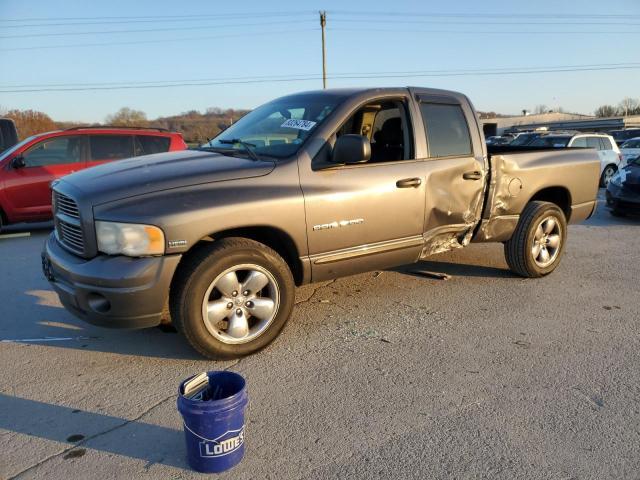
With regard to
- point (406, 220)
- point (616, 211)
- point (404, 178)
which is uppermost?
point (404, 178)

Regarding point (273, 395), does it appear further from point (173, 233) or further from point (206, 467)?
point (173, 233)

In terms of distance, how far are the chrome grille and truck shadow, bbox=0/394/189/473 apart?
1.21 m

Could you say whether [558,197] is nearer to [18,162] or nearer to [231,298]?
[231,298]

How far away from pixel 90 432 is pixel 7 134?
34.3 feet

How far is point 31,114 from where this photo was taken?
119ft

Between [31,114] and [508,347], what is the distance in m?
40.3

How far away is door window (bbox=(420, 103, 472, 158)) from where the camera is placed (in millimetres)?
4500

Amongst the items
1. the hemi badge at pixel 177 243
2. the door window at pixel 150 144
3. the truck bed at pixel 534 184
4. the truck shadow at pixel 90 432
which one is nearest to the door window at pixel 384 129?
the truck bed at pixel 534 184

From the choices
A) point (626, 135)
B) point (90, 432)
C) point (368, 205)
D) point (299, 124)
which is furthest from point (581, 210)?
point (626, 135)

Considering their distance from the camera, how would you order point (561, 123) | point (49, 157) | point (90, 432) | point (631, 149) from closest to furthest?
1. point (90, 432)
2. point (49, 157)
3. point (631, 149)
4. point (561, 123)

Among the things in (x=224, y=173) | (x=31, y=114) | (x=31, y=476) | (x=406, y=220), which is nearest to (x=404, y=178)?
(x=406, y=220)

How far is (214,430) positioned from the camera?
2.30 metres

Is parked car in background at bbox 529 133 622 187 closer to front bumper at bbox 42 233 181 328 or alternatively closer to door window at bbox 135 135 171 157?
door window at bbox 135 135 171 157

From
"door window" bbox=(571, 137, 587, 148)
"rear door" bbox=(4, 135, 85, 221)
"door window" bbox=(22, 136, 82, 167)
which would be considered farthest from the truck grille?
"door window" bbox=(571, 137, 587, 148)
